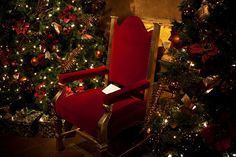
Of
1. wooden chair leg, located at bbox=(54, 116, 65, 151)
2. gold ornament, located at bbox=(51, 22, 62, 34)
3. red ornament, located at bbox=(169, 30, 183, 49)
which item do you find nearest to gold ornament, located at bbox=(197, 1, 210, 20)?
red ornament, located at bbox=(169, 30, 183, 49)

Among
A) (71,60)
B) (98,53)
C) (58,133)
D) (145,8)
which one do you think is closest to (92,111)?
(58,133)

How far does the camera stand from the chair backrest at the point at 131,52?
284cm

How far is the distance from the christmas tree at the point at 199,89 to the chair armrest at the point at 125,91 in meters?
0.17

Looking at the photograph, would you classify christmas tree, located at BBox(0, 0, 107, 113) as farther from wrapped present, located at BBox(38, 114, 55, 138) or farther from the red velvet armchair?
the red velvet armchair

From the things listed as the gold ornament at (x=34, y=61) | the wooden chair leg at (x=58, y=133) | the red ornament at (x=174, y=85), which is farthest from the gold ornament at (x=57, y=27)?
the red ornament at (x=174, y=85)

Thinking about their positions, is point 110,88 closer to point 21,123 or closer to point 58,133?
point 58,133

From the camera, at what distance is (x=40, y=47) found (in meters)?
3.61

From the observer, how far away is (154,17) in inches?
139

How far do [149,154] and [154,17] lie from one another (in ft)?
5.14

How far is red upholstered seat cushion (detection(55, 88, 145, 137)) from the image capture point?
103 inches

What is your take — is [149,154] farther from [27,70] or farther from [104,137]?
[27,70]

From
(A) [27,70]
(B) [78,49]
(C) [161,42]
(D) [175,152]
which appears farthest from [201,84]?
(A) [27,70]

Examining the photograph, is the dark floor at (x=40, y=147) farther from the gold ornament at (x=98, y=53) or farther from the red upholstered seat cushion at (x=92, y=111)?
the gold ornament at (x=98, y=53)

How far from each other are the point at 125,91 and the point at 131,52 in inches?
20.9
